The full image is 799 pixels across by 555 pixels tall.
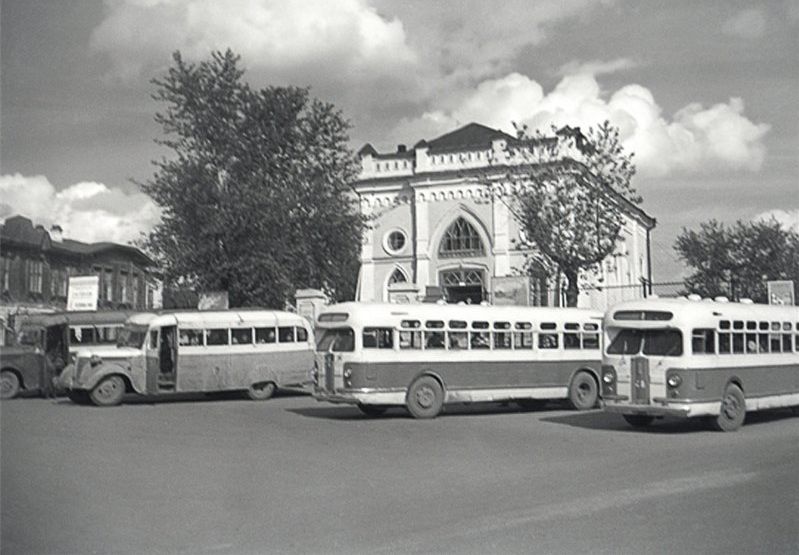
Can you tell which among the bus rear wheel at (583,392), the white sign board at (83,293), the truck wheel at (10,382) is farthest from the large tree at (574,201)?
the truck wheel at (10,382)

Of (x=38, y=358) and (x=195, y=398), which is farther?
(x=195, y=398)

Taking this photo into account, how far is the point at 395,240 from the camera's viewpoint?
34.8 m

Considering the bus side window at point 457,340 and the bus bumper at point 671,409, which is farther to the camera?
the bus side window at point 457,340

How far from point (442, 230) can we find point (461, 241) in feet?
2.72

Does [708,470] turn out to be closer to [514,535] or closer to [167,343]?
[514,535]

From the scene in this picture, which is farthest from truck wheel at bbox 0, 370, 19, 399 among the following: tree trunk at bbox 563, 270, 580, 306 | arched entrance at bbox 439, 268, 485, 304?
arched entrance at bbox 439, 268, 485, 304

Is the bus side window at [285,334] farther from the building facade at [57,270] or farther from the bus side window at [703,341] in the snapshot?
the bus side window at [703,341]

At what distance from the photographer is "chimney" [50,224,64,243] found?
10019 millimetres

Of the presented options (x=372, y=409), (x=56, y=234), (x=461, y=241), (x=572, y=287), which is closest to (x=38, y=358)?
(x=372, y=409)

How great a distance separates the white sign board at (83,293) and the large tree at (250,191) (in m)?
1.82

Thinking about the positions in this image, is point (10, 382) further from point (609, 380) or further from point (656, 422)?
point (656, 422)

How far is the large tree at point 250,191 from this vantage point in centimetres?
2055

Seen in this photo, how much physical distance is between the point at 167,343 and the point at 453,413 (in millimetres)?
6590

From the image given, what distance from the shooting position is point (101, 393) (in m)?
18.9
